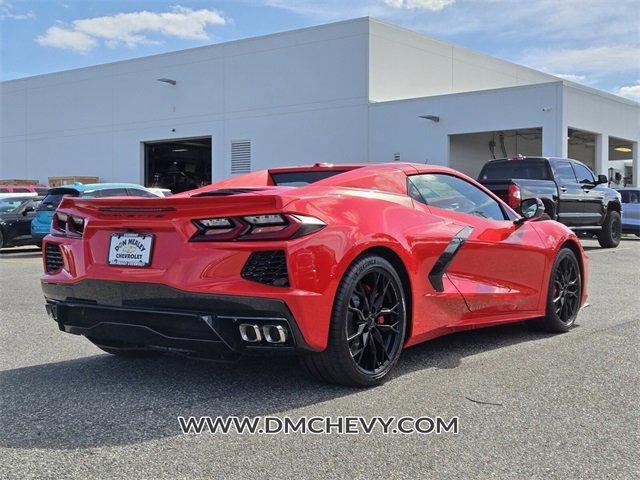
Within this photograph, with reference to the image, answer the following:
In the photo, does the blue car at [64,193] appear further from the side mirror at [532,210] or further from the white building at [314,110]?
the white building at [314,110]

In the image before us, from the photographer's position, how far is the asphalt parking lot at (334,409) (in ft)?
10.3

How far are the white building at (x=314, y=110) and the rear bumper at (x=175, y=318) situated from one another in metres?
22.7

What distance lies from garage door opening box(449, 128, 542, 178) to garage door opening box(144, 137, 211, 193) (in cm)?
1419

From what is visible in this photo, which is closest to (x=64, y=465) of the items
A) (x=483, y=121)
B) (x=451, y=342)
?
(x=451, y=342)

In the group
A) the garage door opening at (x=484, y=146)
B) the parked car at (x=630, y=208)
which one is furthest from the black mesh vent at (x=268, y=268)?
the garage door opening at (x=484, y=146)

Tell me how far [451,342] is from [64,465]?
3336 mm

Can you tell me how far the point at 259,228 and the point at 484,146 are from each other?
27.8m

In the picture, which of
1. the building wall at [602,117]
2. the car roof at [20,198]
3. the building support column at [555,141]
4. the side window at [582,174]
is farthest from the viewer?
the building wall at [602,117]

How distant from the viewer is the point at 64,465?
314 centimetres

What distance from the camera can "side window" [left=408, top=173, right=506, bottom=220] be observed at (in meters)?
4.99

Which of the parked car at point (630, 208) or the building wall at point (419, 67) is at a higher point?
the building wall at point (419, 67)

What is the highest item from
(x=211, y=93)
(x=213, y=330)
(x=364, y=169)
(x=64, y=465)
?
(x=211, y=93)

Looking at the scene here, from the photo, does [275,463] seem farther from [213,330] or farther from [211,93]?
[211,93]

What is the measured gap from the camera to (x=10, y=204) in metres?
17.0
